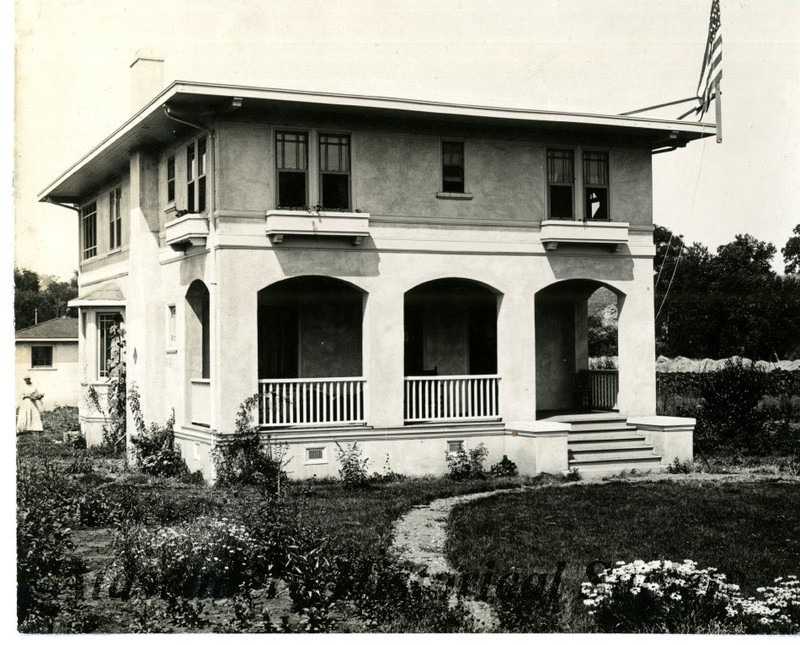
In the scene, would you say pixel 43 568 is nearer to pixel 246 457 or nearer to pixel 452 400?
pixel 246 457

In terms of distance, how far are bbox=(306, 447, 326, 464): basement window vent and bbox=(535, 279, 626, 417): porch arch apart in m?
6.47

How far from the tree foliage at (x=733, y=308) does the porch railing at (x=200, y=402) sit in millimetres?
32968

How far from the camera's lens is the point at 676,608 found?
8578 millimetres

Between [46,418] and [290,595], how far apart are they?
25.5 metres

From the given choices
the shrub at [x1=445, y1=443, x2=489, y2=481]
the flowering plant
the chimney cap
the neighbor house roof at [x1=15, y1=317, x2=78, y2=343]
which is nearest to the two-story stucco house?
the chimney cap

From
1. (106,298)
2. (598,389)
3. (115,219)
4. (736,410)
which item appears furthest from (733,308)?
(106,298)

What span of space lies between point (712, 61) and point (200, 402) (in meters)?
12.3

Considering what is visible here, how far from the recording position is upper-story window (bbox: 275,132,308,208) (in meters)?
17.7

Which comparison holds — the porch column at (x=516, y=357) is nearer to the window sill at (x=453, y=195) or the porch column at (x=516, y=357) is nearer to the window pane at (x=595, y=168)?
the window sill at (x=453, y=195)

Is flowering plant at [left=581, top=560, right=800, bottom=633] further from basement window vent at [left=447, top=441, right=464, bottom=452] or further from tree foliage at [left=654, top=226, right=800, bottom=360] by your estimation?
tree foliage at [left=654, top=226, right=800, bottom=360]

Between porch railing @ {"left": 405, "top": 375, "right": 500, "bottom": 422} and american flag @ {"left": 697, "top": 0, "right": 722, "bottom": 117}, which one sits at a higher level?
american flag @ {"left": 697, "top": 0, "right": 722, "bottom": 117}

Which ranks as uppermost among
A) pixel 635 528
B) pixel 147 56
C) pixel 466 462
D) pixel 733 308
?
pixel 147 56

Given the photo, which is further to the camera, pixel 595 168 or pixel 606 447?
pixel 595 168

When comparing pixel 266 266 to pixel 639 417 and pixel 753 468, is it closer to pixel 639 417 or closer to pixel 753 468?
pixel 639 417
